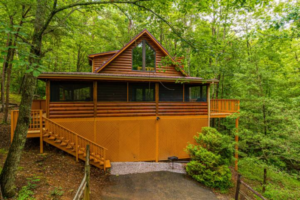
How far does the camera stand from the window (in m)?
7.16

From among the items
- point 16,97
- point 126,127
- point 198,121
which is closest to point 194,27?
point 198,121

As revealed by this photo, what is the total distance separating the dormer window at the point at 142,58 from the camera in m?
10.3

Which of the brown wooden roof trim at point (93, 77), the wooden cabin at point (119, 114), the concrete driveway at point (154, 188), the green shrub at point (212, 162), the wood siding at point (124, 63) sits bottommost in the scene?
the concrete driveway at point (154, 188)

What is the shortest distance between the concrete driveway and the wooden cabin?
4.33 ft

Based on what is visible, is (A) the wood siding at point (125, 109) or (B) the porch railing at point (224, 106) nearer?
(A) the wood siding at point (125, 109)

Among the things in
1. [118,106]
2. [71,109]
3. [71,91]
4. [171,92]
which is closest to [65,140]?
[71,109]

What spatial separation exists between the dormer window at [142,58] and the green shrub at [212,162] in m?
5.81

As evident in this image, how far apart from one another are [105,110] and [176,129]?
4163 mm

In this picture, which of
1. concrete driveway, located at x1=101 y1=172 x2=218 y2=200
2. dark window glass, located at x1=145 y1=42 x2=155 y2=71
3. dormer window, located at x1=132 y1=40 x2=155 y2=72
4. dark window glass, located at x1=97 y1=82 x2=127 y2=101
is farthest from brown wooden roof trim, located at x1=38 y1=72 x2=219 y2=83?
concrete driveway, located at x1=101 y1=172 x2=218 y2=200

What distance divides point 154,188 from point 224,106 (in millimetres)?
6948

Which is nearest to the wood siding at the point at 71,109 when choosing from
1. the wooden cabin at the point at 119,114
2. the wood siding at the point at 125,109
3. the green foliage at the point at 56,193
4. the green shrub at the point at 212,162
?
the wooden cabin at the point at 119,114

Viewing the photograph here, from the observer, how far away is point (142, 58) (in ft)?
33.9

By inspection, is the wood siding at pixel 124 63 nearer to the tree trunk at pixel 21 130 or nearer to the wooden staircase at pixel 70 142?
the wooden staircase at pixel 70 142

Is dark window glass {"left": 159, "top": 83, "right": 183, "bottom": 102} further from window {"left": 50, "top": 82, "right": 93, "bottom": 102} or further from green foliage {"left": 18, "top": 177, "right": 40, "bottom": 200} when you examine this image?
green foliage {"left": 18, "top": 177, "right": 40, "bottom": 200}
